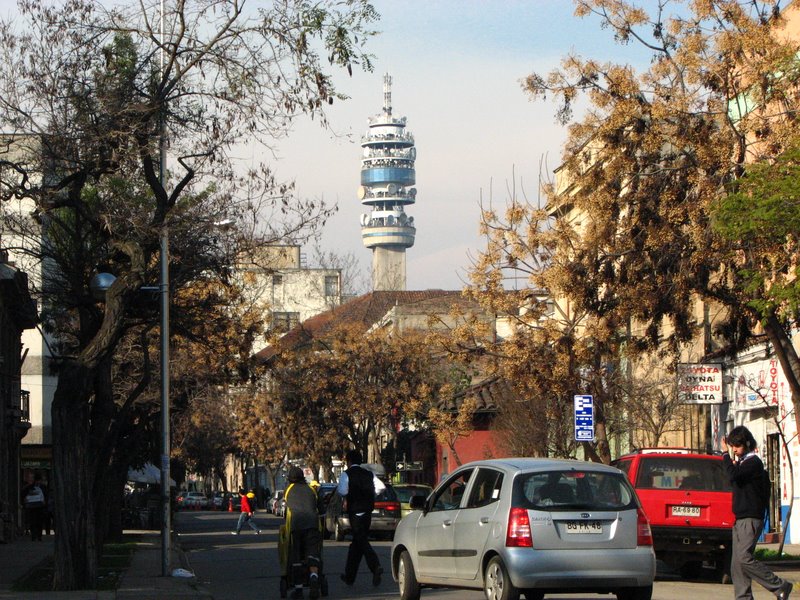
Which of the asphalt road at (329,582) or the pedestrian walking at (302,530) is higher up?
the pedestrian walking at (302,530)

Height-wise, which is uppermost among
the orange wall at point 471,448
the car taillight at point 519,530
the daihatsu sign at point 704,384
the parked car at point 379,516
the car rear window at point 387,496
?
the daihatsu sign at point 704,384

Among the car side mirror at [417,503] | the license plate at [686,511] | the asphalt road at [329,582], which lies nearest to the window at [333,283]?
the asphalt road at [329,582]

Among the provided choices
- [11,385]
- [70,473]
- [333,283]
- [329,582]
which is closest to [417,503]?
[329,582]

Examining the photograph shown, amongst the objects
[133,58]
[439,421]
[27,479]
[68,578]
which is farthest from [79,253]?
[27,479]

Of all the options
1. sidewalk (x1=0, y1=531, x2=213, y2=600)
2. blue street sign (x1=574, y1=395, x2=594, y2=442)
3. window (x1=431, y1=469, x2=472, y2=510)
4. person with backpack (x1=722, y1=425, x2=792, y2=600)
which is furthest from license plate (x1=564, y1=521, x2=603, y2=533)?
blue street sign (x1=574, y1=395, x2=594, y2=442)

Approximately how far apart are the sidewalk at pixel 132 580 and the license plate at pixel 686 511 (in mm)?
6629

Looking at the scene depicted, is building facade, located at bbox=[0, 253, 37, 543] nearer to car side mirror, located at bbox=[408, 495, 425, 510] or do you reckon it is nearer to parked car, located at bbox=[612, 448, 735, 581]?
parked car, located at bbox=[612, 448, 735, 581]

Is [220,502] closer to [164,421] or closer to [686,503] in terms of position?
[164,421]

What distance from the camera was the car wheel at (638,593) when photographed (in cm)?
1429

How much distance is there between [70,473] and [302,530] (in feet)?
12.2

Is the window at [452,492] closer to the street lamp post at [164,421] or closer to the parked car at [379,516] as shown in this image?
the street lamp post at [164,421]

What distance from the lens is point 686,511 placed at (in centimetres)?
2011

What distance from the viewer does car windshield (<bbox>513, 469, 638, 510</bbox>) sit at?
14.1m

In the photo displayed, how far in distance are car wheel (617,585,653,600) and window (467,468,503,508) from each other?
1.61 metres
